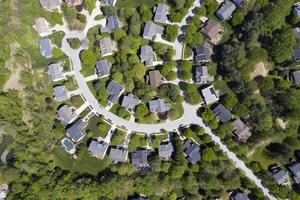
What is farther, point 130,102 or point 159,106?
point 130,102

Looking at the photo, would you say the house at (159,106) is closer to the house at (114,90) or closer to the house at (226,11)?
the house at (114,90)

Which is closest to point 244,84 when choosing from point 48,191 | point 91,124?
point 91,124

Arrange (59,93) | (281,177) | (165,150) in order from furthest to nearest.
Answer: (59,93) → (165,150) → (281,177)

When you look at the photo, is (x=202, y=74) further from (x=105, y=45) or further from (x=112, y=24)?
(x=112, y=24)

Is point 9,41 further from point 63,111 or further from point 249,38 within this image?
point 249,38

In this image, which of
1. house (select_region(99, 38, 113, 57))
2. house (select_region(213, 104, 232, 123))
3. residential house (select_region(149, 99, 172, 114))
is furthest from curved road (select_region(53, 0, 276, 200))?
house (select_region(99, 38, 113, 57))

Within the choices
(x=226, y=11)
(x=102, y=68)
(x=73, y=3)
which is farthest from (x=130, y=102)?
(x=226, y=11)

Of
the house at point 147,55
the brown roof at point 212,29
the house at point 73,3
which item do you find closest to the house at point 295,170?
the brown roof at point 212,29
